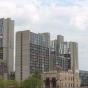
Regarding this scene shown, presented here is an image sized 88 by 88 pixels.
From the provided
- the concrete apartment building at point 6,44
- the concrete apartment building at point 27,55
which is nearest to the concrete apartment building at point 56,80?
the concrete apartment building at point 27,55

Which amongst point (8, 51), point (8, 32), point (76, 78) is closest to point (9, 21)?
point (8, 32)

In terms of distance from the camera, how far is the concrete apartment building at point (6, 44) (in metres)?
189

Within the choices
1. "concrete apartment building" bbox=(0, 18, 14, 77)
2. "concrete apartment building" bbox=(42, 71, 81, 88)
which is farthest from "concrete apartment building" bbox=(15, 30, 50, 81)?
"concrete apartment building" bbox=(42, 71, 81, 88)

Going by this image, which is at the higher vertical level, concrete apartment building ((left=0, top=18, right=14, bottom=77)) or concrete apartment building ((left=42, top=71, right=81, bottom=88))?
concrete apartment building ((left=0, top=18, right=14, bottom=77))

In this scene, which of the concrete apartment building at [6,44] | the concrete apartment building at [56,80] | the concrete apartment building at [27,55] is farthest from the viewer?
the concrete apartment building at [6,44]

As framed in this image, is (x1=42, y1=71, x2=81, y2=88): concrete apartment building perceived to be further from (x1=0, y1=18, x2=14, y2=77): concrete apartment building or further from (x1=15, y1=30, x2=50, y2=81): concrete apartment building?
Result: (x1=0, y1=18, x2=14, y2=77): concrete apartment building

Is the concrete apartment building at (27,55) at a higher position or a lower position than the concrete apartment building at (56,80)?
higher

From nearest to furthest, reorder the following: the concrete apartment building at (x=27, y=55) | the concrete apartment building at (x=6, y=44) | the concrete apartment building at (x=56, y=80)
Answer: the concrete apartment building at (x=56, y=80) < the concrete apartment building at (x=27, y=55) < the concrete apartment building at (x=6, y=44)

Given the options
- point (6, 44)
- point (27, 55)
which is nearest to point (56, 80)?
point (27, 55)

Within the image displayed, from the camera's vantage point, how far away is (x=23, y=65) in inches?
6742

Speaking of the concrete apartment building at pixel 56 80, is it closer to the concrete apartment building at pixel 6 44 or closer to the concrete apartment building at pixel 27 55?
the concrete apartment building at pixel 27 55

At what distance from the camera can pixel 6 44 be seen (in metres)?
195

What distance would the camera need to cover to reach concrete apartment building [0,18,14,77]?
188575mm

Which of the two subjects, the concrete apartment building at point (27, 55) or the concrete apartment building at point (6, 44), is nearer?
the concrete apartment building at point (27, 55)
